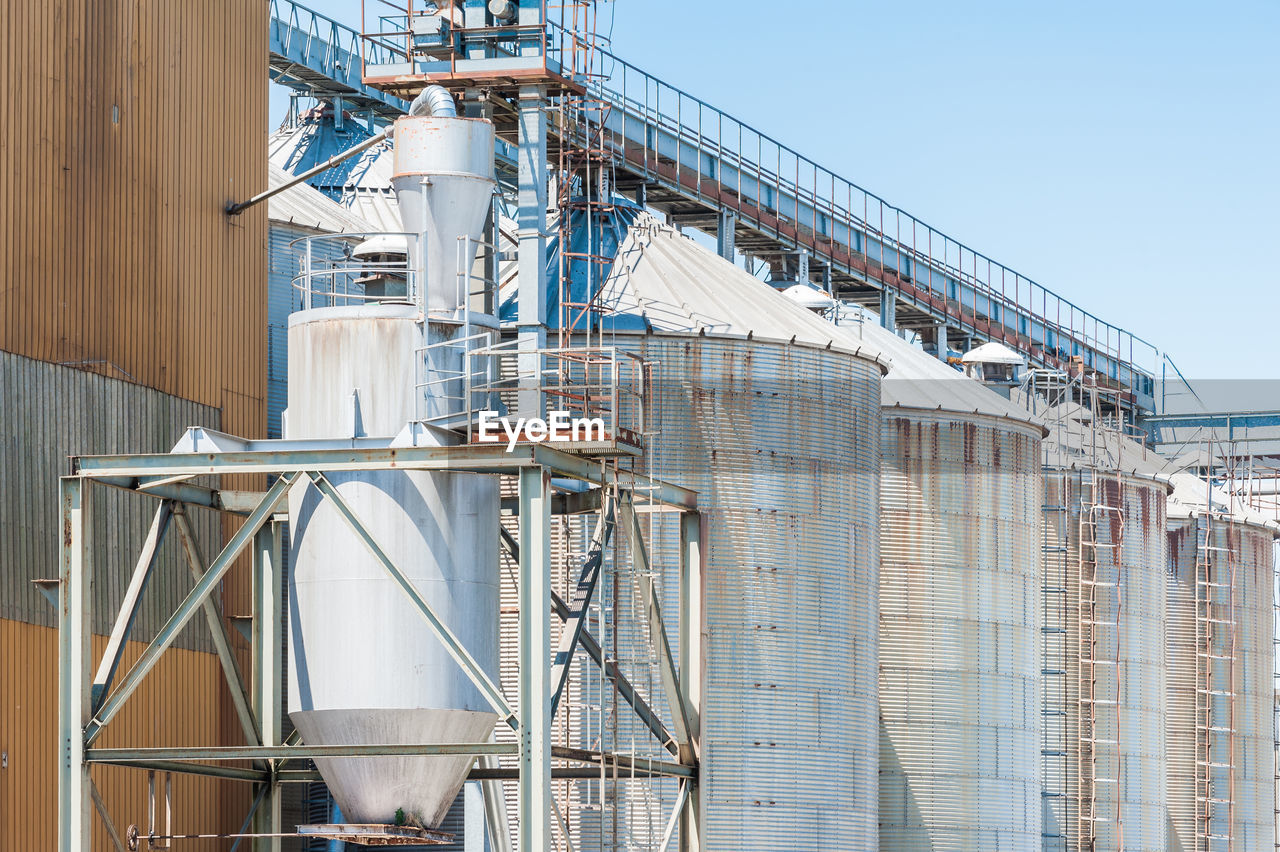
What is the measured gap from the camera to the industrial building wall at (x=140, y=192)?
94.1ft

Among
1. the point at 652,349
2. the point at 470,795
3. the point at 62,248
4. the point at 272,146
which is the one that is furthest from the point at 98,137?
the point at 272,146

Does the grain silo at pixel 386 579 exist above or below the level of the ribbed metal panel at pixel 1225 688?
above

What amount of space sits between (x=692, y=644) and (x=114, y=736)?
8.03m

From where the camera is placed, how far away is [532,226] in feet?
106

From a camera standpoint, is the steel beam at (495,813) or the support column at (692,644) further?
the steel beam at (495,813)

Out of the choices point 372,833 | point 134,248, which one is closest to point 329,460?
point 372,833

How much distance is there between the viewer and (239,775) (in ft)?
91.3

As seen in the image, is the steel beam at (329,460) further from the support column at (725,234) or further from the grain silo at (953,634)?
the support column at (725,234)

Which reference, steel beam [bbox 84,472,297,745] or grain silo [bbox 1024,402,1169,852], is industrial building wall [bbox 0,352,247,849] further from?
grain silo [bbox 1024,402,1169,852]

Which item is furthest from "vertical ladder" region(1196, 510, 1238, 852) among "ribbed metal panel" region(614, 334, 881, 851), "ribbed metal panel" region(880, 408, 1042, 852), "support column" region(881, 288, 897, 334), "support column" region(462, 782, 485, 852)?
"support column" region(462, 782, 485, 852)

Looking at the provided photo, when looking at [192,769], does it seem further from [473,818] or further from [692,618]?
[692,618]

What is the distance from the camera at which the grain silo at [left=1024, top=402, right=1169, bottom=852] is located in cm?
4322

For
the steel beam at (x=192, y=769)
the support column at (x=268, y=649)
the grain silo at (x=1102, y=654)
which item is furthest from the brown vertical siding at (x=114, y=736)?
the grain silo at (x=1102, y=654)

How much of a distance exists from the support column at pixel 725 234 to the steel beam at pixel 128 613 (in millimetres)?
29128
